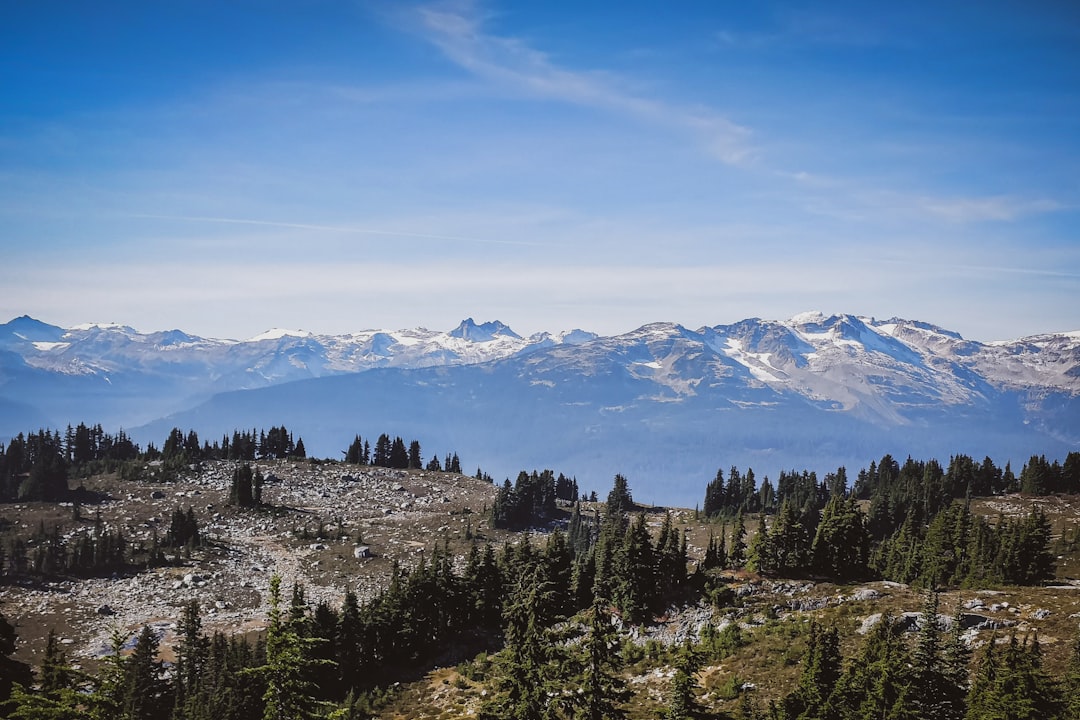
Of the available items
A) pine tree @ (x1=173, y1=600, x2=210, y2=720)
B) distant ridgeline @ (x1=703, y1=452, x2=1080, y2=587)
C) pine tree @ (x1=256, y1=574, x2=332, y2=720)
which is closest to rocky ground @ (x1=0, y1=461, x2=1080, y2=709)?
distant ridgeline @ (x1=703, y1=452, x2=1080, y2=587)

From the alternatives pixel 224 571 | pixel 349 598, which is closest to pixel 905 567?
pixel 349 598

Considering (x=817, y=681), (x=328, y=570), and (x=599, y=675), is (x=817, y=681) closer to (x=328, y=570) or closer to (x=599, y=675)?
(x=599, y=675)

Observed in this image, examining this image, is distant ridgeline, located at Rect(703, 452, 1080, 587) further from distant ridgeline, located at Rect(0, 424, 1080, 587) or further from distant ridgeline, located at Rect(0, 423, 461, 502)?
distant ridgeline, located at Rect(0, 423, 461, 502)

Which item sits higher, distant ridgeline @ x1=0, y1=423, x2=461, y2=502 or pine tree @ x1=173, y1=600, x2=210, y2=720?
distant ridgeline @ x1=0, y1=423, x2=461, y2=502

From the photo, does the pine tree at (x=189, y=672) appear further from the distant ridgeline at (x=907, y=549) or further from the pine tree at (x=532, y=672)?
the distant ridgeline at (x=907, y=549)

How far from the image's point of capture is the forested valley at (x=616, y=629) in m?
28.4

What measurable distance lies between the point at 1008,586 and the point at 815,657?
4235 cm

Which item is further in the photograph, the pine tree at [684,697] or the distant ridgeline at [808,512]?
the distant ridgeline at [808,512]

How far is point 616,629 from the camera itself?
109 ft

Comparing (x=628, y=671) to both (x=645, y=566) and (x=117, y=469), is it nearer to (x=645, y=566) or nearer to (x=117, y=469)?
(x=645, y=566)

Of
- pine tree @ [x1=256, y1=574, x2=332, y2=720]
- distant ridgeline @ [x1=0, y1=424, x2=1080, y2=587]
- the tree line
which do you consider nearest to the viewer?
pine tree @ [x1=256, y1=574, x2=332, y2=720]

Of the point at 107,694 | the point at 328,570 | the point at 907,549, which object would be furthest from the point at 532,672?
the point at 328,570

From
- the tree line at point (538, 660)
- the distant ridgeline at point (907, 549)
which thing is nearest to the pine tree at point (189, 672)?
the tree line at point (538, 660)

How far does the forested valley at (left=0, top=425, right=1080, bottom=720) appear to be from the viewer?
2839 centimetres
